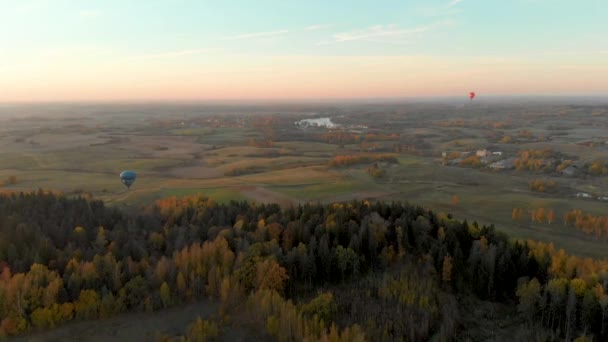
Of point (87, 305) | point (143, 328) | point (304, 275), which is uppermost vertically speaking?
point (87, 305)

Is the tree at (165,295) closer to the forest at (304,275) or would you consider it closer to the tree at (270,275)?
the forest at (304,275)

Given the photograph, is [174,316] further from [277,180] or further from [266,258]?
[277,180]

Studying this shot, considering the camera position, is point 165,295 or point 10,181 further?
point 10,181

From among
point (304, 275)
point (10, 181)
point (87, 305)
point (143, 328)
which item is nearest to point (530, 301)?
point (304, 275)

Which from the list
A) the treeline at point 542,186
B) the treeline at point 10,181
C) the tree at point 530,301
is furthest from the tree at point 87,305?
the treeline at point 542,186

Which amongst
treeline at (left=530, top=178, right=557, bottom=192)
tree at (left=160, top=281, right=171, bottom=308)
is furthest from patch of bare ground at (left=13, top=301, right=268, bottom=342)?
treeline at (left=530, top=178, right=557, bottom=192)

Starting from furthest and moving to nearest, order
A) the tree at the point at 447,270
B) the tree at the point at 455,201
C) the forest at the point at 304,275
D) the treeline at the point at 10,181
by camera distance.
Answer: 1. the treeline at the point at 10,181
2. the tree at the point at 455,201
3. the tree at the point at 447,270
4. the forest at the point at 304,275

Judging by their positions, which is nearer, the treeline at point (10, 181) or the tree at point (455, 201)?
the tree at point (455, 201)

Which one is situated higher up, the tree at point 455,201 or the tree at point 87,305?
the tree at point 87,305

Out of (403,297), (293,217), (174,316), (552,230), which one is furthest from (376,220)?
(552,230)

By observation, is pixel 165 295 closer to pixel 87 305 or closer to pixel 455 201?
pixel 87 305
